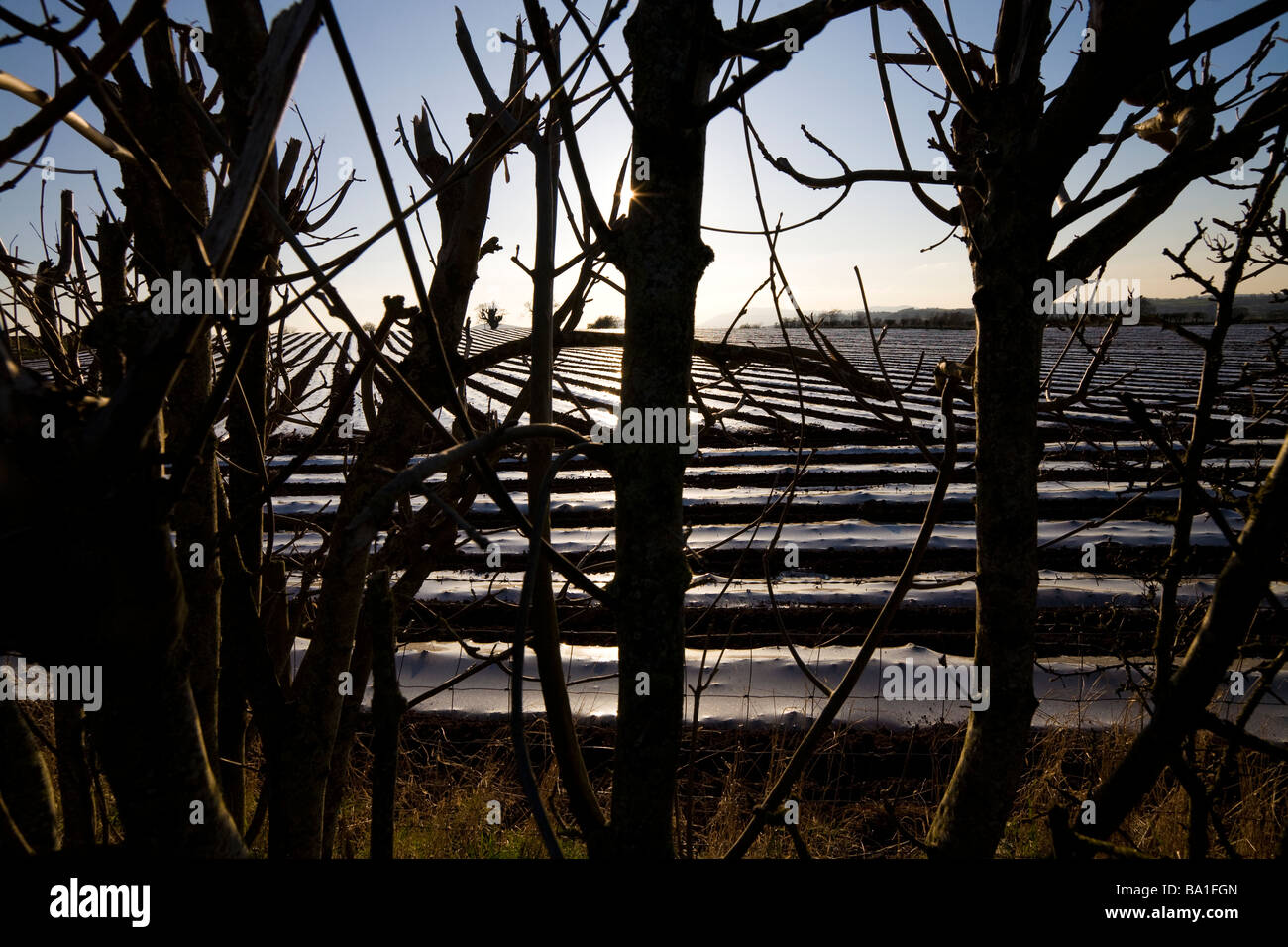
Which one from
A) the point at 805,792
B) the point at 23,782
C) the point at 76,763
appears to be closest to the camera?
the point at 23,782

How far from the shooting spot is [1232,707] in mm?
2730

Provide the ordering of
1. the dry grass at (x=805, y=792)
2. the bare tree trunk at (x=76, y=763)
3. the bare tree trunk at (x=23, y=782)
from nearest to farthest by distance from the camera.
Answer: the bare tree trunk at (x=23, y=782), the bare tree trunk at (x=76, y=763), the dry grass at (x=805, y=792)

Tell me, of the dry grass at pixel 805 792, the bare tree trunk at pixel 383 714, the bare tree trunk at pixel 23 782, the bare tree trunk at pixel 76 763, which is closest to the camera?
the bare tree trunk at pixel 383 714

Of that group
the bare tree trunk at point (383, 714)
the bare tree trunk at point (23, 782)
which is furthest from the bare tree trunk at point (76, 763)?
the bare tree trunk at point (383, 714)

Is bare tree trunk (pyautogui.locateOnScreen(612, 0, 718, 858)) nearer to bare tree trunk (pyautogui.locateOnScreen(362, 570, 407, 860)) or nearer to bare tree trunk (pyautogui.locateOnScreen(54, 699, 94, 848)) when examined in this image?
bare tree trunk (pyautogui.locateOnScreen(362, 570, 407, 860))

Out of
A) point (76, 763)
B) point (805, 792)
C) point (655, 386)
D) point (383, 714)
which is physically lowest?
point (805, 792)

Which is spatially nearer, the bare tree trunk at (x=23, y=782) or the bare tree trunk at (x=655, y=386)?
the bare tree trunk at (x=655, y=386)

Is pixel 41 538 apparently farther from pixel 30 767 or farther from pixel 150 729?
pixel 30 767

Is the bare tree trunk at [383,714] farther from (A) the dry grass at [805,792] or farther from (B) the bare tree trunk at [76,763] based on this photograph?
(A) the dry grass at [805,792]

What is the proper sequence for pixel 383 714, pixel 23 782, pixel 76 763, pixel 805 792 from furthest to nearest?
1. pixel 805 792
2. pixel 76 763
3. pixel 23 782
4. pixel 383 714

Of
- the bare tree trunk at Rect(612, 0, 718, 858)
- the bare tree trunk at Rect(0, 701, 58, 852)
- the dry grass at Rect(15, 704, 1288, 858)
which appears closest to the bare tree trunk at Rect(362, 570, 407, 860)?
the bare tree trunk at Rect(612, 0, 718, 858)

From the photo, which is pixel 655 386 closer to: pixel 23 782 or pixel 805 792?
pixel 23 782

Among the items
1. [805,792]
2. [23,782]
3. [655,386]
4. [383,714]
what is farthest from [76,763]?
[805,792]
